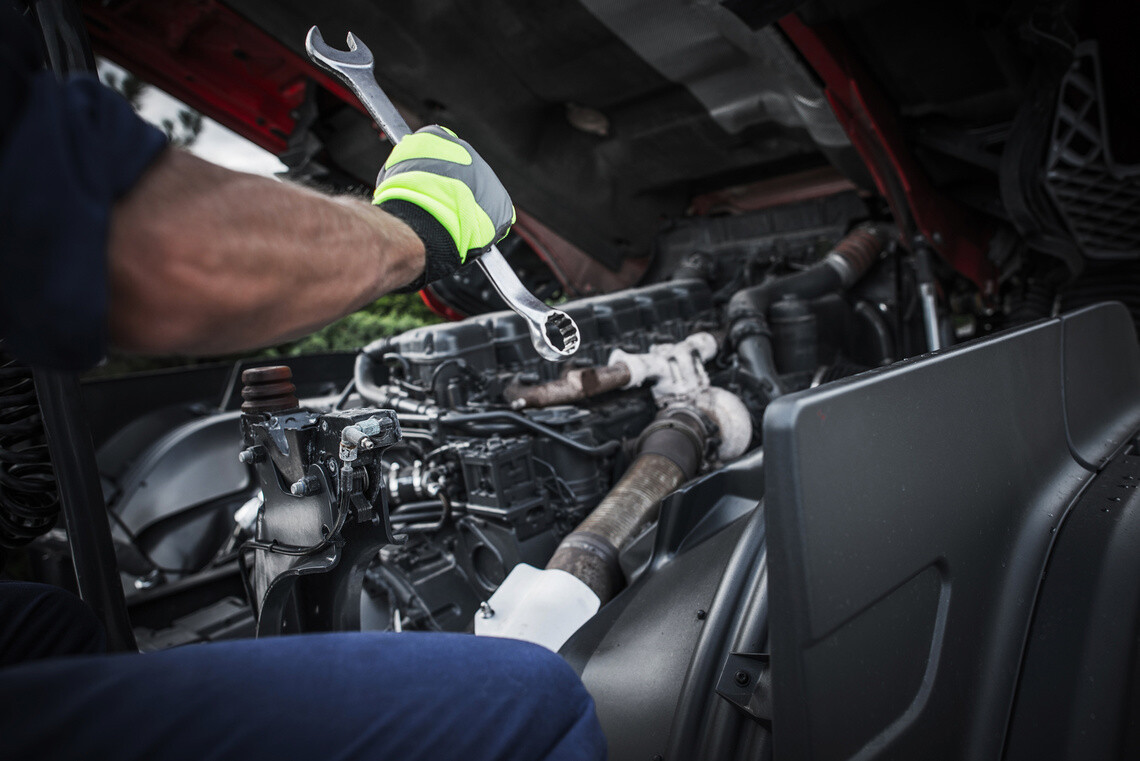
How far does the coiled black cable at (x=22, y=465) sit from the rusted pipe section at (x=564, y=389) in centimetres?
116

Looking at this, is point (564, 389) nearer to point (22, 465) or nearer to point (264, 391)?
point (264, 391)

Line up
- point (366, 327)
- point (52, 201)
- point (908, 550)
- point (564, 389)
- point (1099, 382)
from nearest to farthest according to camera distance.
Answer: point (52, 201), point (908, 550), point (1099, 382), point (564, 389), point (366, 327)

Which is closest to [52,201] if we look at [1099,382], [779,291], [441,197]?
[441,197]

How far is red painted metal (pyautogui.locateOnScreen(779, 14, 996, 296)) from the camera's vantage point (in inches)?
86.7

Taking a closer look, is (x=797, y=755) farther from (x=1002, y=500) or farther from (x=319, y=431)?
(x=319, y=431)

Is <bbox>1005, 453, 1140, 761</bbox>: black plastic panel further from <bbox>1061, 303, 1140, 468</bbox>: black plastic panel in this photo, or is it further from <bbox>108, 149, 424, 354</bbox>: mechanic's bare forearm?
<bbox>108, 149, 424, 354</bbox>: mechanic's bare forearm

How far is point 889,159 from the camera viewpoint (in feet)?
8.39

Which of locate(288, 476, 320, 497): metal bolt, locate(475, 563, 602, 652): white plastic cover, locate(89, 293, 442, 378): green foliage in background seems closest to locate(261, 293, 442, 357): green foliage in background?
locate(89, 293, 442, 378): green foliage in background

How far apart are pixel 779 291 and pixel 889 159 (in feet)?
2.04

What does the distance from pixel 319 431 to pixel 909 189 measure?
7.79ft

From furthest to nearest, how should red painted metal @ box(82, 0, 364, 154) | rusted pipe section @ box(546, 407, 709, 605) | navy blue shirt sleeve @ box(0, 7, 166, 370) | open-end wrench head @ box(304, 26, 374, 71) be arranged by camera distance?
red painted metal @ box(82, 0, 364, 154) < rusted pipe section @ box(546, 407, 709, 605) < open-end wrench head @ box(304, 26, 374, 71) < navy blue shirt sleeve @ box(0, 7, 166, 370)

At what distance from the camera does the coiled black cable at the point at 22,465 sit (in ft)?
3.72

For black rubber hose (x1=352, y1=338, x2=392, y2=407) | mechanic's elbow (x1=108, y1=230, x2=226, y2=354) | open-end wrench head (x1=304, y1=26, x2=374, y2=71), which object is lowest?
black rubber hose (x1=352, y1=338, x2=392, y2=407)

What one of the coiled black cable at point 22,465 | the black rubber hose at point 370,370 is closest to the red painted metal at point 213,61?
the black rubber hose at point 370,370
